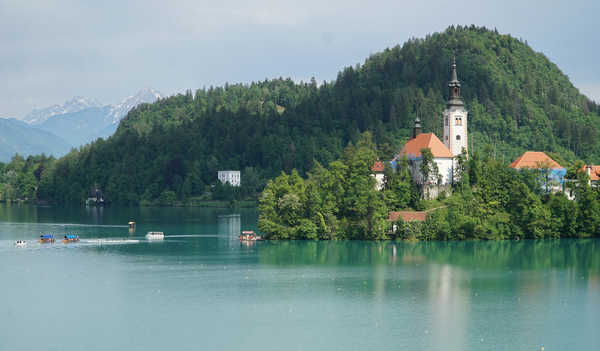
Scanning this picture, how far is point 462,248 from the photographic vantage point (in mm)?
83750

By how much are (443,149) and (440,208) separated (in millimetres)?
10669

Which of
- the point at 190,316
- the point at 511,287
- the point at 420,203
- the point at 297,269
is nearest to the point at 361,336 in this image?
the point at 190,316

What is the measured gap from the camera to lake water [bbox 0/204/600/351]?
4519cm

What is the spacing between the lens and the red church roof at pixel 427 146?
324 ft

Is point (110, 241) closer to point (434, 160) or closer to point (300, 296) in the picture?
point (434, 160)

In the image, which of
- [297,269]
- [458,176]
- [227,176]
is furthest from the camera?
[227,176]

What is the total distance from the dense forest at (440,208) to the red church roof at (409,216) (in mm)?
782

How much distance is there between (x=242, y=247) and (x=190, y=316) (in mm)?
36120

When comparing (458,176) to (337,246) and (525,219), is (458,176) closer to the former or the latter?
(525,219)

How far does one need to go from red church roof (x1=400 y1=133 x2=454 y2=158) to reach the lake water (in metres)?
16.5

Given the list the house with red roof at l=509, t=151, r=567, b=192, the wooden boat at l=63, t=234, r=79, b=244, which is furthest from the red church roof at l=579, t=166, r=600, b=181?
the wooden boat at l=63, t=234, r=79, b=244

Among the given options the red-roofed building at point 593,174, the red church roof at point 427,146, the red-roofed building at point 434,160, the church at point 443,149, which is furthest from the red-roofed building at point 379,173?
the red-roofed building at point 593,174

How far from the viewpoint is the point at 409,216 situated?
9106 cm

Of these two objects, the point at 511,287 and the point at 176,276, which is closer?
the point at 511,287
